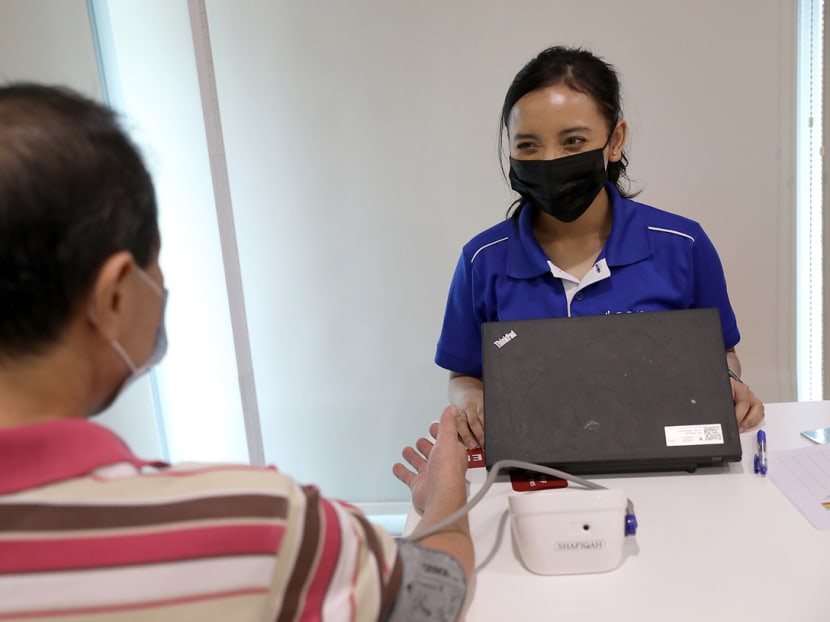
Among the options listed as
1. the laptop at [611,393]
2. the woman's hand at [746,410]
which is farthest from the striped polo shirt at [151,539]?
the woman's hand at [746,410]

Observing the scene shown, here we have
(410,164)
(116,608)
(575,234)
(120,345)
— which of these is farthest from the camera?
(410,164)

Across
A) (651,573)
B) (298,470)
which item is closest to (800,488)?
(651,573)

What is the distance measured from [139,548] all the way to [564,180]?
1029 mm

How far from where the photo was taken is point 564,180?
1.28m

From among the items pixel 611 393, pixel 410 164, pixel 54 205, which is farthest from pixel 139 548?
pixel 410 164

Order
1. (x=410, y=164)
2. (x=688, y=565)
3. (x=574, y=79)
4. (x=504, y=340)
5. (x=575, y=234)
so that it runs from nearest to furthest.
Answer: (x=688, y=565), (x=504, y=340), (x=574, y=79), (x=575, y=234), (x=410, y=164)

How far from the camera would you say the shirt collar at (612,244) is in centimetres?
131

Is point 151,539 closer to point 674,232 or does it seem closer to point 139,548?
point 139,548

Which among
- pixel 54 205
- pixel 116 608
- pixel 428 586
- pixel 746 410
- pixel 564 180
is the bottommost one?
pixel 746 410

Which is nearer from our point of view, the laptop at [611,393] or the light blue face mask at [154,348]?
the light blue face mask at [154,348]

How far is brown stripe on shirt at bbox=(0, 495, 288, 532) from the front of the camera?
0.44 m

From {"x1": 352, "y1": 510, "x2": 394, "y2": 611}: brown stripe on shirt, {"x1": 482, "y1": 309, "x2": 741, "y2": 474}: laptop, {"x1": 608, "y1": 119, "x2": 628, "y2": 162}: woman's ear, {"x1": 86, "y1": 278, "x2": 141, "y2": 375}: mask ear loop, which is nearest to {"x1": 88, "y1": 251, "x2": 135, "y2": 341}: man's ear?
{"x1": 86, "y1": 278, "x2": 141, "y2": 375}: mask ear loop

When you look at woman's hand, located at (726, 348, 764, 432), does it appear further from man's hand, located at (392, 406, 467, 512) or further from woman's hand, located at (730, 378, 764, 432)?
man's hand, located at (392, 406, 467, 512)

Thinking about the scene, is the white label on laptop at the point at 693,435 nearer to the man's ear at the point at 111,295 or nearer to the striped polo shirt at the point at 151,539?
the striped polo shirt at the point at 151,539
